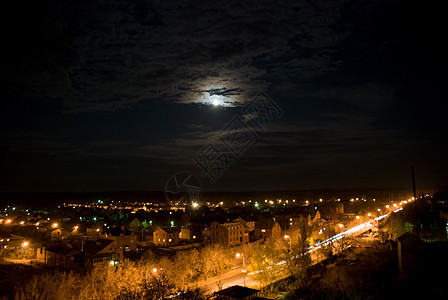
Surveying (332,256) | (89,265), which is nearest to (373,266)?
(332,256)

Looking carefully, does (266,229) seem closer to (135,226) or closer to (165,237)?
(165,237)

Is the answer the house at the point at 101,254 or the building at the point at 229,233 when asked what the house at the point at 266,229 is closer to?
the building at the point at 229,233

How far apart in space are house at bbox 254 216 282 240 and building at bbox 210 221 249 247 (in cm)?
244

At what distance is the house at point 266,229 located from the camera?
41581 mm

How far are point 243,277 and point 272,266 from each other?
2.45 metres

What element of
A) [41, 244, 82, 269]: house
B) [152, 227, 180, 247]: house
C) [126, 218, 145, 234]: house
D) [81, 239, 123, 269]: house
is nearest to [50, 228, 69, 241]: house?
[126, 218, 145, 234]: house

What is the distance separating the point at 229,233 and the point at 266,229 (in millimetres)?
6062

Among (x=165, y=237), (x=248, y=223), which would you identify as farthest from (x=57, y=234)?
(x=248, y=223)

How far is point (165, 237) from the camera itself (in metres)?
38.8

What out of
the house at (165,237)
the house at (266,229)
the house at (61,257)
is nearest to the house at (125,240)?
the house at (165,237)

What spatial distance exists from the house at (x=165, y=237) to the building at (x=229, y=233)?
14.2 ft

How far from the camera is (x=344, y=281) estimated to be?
15.5 m

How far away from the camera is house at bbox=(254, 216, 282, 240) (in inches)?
1637

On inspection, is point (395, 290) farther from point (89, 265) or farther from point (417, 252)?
point (89, 265)
